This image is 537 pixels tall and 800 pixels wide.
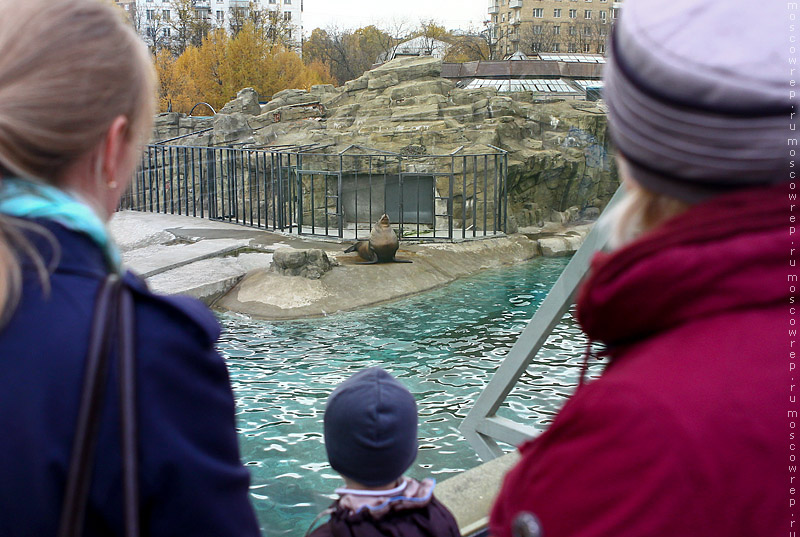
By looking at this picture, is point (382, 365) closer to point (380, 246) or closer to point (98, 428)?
point (380, 246)

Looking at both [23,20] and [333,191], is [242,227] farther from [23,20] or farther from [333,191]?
[23,20]

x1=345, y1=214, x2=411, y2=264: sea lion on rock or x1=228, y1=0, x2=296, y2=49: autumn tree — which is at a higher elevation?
x1=228, y1=0, x2=296, y2=49: autumn tree

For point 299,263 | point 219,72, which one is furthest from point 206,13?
point 299,263

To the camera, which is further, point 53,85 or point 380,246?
point 380,246

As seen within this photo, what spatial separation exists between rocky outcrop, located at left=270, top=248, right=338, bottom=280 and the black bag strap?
28.9 ft

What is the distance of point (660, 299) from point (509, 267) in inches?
466

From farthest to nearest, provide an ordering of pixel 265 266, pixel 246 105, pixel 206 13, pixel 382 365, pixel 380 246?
pixel 206 13, pixel 246 105, pixel 380 246, pixel 265 266, pixel 382 365

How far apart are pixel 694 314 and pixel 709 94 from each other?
9.3 inches

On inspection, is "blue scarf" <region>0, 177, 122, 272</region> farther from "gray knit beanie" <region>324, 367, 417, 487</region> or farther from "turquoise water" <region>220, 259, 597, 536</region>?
"turquoise water" <region>220, 259, 597, 536</region>

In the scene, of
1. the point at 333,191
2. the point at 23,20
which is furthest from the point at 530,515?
the point at 333,191

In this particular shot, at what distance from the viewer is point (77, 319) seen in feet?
3.23

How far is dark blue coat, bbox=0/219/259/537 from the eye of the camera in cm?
96

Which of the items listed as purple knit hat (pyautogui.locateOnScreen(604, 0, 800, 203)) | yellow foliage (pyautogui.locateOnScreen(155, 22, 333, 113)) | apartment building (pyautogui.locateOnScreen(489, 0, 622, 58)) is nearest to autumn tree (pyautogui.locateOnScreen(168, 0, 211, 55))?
yellow foliage (pyautogui.locateOnScreen(155, 22, 333, 113))

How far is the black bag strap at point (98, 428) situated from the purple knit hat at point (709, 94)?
0.70 metres
